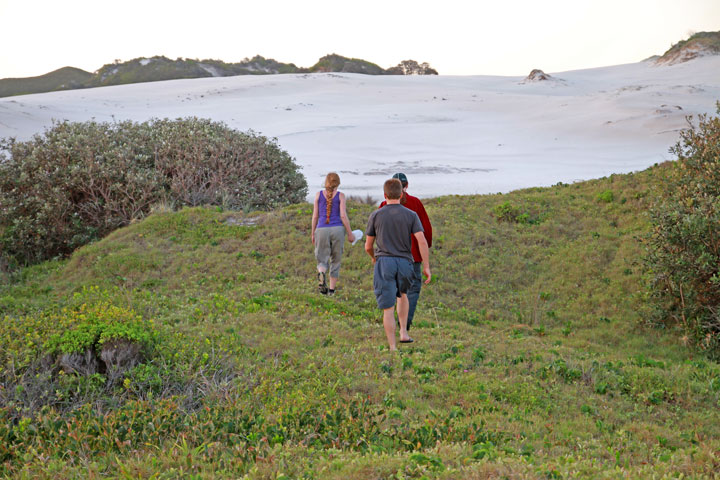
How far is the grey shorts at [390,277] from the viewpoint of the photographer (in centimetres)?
691

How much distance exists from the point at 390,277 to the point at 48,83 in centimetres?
7642

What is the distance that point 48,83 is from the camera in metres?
69.9

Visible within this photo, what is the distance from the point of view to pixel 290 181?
64.4 feet

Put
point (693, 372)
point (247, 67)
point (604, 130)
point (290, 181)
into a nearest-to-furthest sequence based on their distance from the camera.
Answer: point (693, 372) → point (290, 181) → point (604, 130) → point (247, 67)

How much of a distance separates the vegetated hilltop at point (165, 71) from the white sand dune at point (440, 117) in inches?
637

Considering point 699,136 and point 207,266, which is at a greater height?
point 699,136

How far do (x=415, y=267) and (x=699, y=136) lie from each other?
8.11 meters

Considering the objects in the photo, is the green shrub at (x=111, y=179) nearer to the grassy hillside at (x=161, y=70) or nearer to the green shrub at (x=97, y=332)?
the green shrub at (x=97, y=332)

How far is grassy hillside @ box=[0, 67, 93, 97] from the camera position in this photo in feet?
214

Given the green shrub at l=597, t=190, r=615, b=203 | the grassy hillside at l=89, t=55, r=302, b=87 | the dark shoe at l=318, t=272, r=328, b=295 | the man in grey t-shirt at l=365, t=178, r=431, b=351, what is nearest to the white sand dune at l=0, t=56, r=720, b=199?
the green shrub at l=597, t=190, r=615, b=203

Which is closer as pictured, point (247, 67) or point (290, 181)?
point (290, 181)

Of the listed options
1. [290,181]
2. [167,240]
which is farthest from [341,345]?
[290,181]

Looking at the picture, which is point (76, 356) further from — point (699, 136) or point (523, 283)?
point (699, 136)

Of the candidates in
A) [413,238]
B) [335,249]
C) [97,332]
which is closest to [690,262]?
[413,238]
